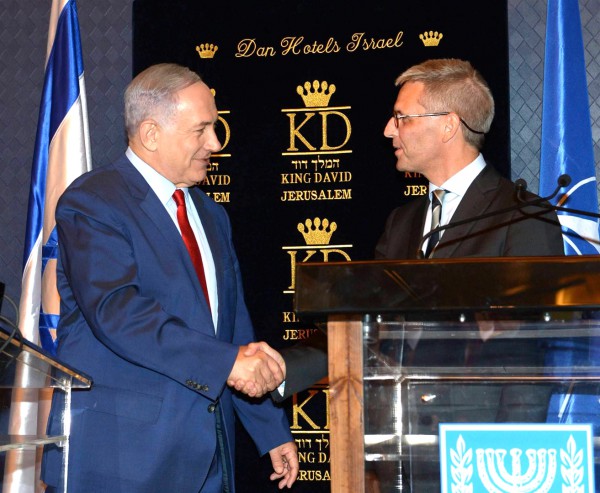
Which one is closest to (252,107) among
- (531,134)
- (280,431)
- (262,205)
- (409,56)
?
(262,205)

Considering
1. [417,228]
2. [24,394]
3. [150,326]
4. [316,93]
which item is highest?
[316,93]

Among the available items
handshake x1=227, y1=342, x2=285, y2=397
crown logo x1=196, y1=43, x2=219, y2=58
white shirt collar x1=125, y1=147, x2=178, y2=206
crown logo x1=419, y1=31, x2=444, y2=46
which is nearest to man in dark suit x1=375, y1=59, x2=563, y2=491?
handshake x1=227, y1=342, x2=285, y2=397

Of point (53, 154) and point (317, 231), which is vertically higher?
point (53, 154)

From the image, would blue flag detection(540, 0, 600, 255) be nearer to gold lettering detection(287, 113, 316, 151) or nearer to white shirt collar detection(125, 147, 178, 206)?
gold lettering detection(287, 113, 316, 151)

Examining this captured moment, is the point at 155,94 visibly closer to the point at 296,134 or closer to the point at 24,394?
the point at 24,394

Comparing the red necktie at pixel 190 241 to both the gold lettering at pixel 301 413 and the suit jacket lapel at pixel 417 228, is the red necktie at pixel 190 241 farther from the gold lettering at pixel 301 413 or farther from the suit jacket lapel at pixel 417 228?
the gold lettering at pixel 301 413

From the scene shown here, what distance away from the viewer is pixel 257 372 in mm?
2359

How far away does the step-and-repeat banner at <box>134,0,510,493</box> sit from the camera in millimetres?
4121

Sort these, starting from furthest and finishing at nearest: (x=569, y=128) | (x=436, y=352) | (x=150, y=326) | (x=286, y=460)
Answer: (x=569, y=128) → (x=286, y=460) → (x=150, y=326) → (x=436, y=352)

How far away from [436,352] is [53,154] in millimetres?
3170

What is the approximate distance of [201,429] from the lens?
2443 millimetres

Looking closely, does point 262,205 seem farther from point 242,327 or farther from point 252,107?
point 242,327

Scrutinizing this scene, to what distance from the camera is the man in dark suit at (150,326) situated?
2355mm

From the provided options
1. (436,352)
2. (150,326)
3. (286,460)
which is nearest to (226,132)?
(286,460)
